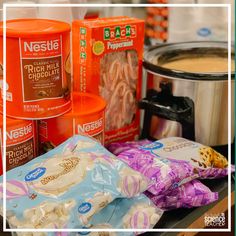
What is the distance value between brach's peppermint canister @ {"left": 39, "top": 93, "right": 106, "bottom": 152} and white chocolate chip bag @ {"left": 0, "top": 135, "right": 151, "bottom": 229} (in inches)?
3.1

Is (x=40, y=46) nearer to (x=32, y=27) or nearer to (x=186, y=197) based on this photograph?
(x=32, y=27)

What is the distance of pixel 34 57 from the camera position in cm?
80

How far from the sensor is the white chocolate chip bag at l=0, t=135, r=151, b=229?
695mm

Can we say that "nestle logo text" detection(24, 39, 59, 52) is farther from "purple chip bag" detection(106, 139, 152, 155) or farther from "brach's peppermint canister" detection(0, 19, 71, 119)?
"purple chip bag" detection(106, 139, 152, 155)

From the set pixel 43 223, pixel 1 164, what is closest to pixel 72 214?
pixel 43 223

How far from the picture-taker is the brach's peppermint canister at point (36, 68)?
79 cm

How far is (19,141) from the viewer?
83 centimetres

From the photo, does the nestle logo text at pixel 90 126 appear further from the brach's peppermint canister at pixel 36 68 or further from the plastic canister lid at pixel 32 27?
the plastic canister lid at pixel 32 27

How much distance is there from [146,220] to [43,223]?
183 mm

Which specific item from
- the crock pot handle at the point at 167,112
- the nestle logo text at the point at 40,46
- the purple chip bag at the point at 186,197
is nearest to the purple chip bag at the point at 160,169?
the purple chip bag at the point at 186,197

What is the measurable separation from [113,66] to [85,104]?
0.39 ft

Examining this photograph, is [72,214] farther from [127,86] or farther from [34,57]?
[127,86]

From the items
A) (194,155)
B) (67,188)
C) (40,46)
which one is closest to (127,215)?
(67,188)

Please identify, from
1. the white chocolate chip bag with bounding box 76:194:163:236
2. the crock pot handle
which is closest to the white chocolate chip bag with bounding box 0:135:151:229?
the white chocolate chip bag with bounding box 76:194:163:236
